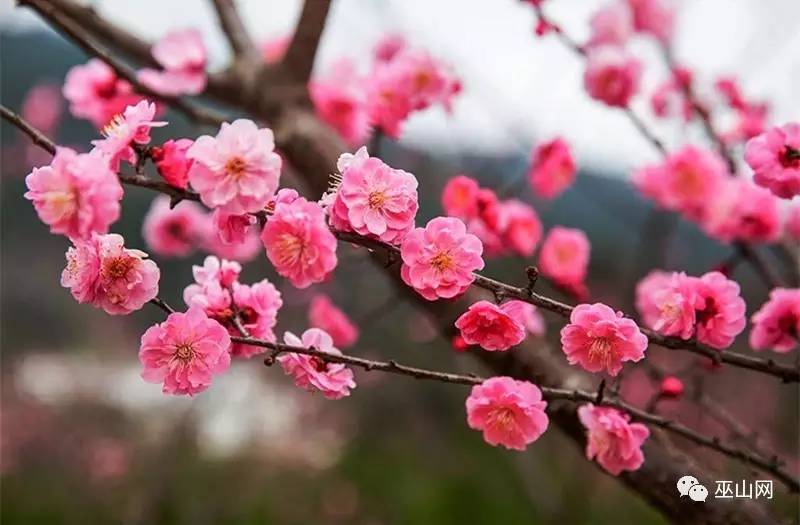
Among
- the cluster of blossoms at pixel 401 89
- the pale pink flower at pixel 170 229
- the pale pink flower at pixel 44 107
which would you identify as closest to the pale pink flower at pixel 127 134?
the cluster of blossoms at pixel 401 89

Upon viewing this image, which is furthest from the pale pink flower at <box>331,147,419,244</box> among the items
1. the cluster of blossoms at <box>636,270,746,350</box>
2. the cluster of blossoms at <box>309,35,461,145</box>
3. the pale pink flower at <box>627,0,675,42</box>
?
the pale pink flower at <box>627,0,675,42</box>

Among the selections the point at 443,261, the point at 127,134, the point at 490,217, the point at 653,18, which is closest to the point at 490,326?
the point at 443,261

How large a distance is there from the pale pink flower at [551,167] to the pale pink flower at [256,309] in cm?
58

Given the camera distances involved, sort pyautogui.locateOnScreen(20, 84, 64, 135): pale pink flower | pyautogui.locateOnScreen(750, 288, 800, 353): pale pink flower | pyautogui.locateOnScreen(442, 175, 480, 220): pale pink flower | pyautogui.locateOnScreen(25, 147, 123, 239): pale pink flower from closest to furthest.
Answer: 1. pyautogui.locateOnScreen(25, 147, 123, 239): pale pink flower
2. pyautogui.locateOnScreen(750, 288, 800, 353): pale pink flower
3. pyautogui.locateOnScreen(442, 175, 480, 220): pale pink flower
4. pyautogui.locateOnScreen(20, 84, 64, 135): pale pink flower

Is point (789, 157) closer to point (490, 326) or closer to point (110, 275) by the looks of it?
point (490, 326)

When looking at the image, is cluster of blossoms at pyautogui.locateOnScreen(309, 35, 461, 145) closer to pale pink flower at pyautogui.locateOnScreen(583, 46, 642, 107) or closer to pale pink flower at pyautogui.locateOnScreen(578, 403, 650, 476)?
pale pink flower at pyautogui.locateOnScreen(583, 46, 642, 107)

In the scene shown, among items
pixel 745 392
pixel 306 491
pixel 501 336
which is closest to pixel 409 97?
pixel 501 336

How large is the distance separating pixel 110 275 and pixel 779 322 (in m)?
0.57

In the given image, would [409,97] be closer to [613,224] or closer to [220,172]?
[220,172]

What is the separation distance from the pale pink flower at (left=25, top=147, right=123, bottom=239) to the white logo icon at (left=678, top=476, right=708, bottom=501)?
0.55 m

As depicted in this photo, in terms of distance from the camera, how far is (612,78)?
122 cm

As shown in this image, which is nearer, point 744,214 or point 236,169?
point 236,169

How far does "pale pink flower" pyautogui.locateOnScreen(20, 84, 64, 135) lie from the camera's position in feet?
9.90

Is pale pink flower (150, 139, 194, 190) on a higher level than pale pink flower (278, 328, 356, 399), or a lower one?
higher
